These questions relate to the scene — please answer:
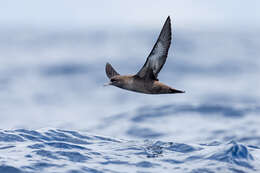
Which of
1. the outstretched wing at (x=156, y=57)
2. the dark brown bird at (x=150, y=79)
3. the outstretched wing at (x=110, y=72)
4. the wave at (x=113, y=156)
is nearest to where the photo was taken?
the wave at (x=113, y=156)

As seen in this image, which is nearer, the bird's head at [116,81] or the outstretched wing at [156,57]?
the outstretched wing at [156,57]

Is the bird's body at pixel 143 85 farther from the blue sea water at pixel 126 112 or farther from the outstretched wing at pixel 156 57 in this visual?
the blue sea water at pixel 126 112

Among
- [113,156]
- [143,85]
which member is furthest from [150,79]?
[113,156]

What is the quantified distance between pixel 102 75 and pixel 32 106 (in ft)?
19.8

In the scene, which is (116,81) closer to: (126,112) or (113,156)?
(113,156)

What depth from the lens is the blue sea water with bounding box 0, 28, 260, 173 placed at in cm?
1238

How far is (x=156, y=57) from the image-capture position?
12.9 m

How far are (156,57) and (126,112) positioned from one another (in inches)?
A: 431

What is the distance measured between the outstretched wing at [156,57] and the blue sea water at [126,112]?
5.76 feet

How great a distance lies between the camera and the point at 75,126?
75.5 feet

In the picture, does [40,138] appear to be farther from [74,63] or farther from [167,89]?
[74,63]

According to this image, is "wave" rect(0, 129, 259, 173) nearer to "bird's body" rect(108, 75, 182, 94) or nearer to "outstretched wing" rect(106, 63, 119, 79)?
"bird's body" rect(108, 75, 182, 94)

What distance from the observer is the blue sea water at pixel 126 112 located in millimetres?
12383

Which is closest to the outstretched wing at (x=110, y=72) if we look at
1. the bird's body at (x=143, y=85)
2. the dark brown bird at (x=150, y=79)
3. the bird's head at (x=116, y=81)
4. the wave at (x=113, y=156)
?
the bird's head at (x=116, y=81)
